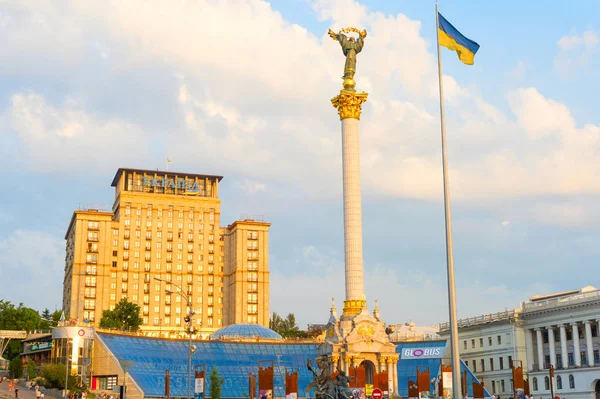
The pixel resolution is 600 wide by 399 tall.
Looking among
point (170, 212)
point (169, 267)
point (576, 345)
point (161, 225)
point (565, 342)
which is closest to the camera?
point (576, 345)

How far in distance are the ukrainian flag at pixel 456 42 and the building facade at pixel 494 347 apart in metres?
77.1

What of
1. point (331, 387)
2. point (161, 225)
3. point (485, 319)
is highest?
point (161, 225)

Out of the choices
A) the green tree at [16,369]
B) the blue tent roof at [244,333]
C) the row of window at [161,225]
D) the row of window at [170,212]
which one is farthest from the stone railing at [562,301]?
the row of window at [170,212]

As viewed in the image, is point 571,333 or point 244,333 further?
point 244,333

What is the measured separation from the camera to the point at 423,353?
111 m

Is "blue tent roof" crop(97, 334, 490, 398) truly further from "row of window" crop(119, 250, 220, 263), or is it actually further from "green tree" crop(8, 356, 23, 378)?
"row of window" crop(119, 250, 220, 263)

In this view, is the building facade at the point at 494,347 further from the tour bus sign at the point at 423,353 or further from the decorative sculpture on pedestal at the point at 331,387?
the decorative sculpture on pedestal at the point at 331,387

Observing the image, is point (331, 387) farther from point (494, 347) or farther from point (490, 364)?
point (490, 364)

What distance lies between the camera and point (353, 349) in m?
84.7

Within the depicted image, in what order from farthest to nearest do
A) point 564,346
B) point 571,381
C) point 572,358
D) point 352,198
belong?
point 572,358 < point 564,346 < point 571,381 < point 352,198

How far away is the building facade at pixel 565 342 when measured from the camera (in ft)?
313

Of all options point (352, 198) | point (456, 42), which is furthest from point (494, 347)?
point (456, 42)

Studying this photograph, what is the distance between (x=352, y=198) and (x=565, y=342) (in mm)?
36591

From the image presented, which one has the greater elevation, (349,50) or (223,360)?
(349,50)
